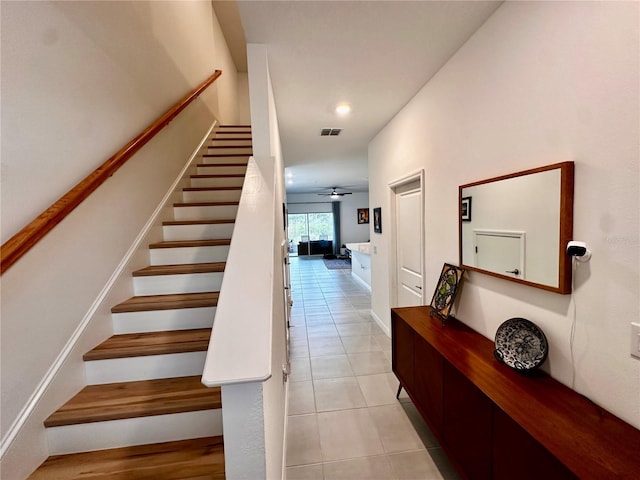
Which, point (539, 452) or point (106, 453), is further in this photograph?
point (106, 453)

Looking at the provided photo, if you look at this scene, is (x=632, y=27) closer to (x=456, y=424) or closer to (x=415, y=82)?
(x=415, y=82)

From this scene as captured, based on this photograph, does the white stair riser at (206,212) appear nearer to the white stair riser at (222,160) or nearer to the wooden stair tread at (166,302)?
the wooden stair tread at (166,302)

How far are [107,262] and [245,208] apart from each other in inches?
38.9

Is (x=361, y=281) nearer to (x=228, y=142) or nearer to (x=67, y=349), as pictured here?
(x=228, y=142)

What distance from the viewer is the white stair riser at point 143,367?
1.51m

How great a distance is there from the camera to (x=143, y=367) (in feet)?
5.05

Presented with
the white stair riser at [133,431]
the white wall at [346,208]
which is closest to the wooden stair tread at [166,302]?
the white stair riser at [133,431]

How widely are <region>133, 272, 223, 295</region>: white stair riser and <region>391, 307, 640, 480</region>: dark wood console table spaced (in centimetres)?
148

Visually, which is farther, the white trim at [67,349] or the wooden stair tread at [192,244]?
the wooden stair tread at [192,244]

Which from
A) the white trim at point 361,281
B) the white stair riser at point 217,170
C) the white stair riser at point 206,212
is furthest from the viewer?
the white trim at point 361,281

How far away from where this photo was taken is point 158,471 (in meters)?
1.19

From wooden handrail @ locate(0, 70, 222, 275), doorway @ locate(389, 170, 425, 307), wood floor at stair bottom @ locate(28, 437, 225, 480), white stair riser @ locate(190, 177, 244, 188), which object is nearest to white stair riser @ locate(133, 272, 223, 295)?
wooden handrail @ locate(0, 70, 222, 275)

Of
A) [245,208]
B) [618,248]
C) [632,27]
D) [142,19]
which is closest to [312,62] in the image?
[245,208]

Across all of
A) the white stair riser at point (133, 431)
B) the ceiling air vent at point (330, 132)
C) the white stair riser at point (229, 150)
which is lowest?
the white stair riser at point (133, 431)
